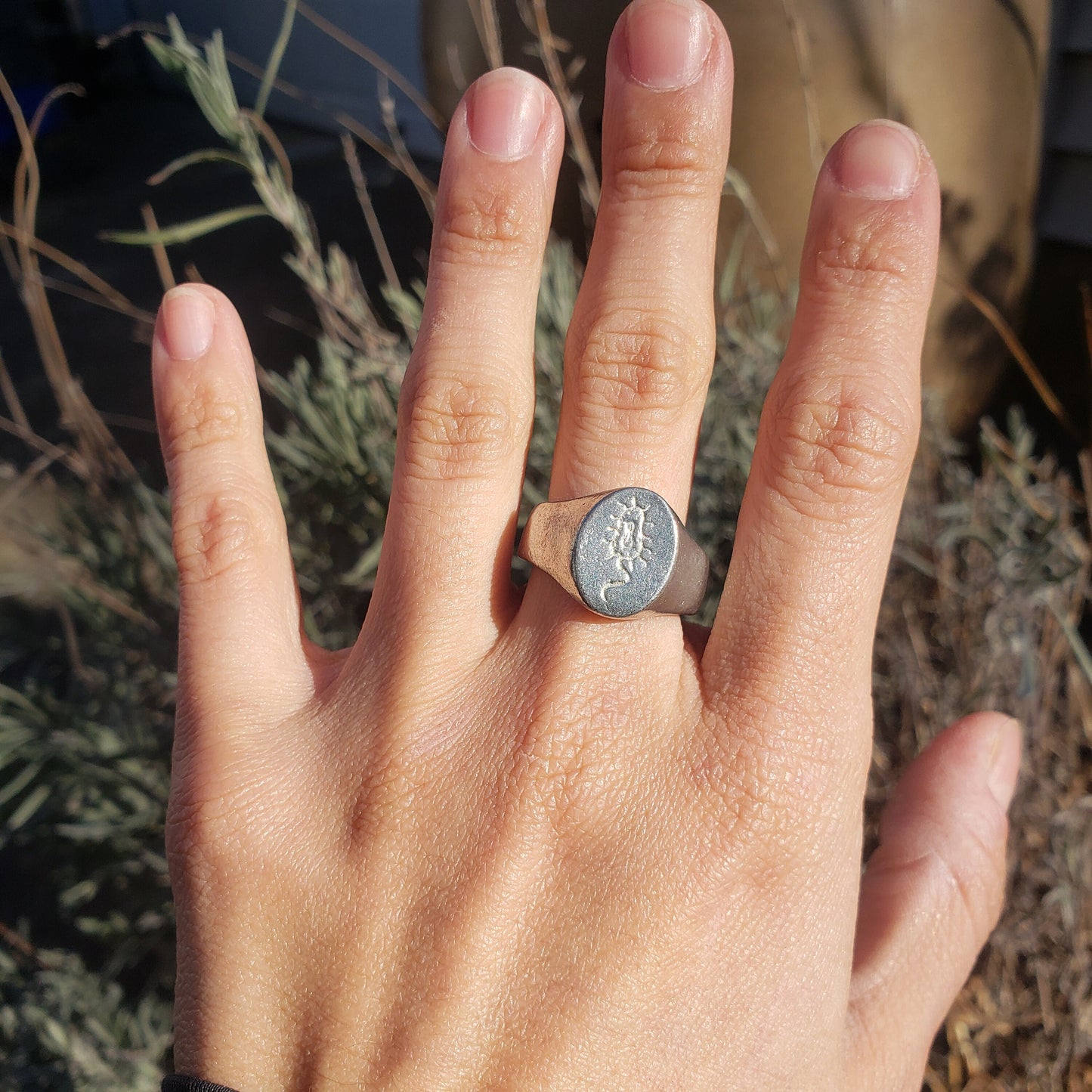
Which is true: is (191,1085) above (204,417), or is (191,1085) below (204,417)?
below

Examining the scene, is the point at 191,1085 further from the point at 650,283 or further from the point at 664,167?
the point at 664,167

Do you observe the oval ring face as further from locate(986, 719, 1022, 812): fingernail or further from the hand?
locate(986, 719, 1022, 812): fingernail

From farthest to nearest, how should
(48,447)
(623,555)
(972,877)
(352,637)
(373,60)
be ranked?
(352,637) < (48,447) < (373,60) < (972,877) < (623,555)

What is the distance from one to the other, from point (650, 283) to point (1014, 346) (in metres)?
1.11

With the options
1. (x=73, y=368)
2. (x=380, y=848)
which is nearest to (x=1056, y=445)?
(x=380, y=848)

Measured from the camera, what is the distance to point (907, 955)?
1.29 metres

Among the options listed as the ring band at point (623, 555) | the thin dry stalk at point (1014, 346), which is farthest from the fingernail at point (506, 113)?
the thin dry stalk at point (1014, 346)

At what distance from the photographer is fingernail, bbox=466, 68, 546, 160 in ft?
4.06

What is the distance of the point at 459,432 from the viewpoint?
129 centimetres

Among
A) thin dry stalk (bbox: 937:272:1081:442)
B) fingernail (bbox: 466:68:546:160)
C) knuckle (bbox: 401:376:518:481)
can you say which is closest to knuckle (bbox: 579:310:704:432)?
knuckle (bbox: 401:376:518:481)

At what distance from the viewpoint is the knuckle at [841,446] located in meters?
A: 1.20

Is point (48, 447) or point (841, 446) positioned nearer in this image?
point (841, 446)

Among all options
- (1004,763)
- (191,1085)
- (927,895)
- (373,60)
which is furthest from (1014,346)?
(191,1085)

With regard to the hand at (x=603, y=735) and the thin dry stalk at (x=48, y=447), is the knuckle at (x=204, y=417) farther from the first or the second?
the thin dry stalk at (x=48, y=447)
